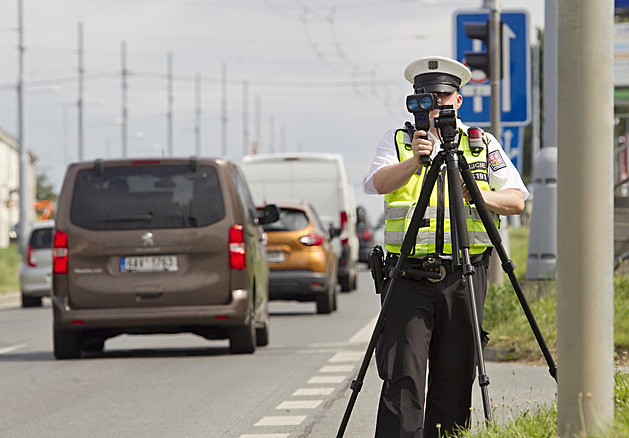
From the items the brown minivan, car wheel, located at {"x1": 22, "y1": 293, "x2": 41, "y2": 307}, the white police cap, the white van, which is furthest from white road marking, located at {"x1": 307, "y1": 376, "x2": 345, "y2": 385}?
the white van

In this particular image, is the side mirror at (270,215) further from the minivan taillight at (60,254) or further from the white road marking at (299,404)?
the white road marking at (299,404)

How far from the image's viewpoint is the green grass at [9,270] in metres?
31.3

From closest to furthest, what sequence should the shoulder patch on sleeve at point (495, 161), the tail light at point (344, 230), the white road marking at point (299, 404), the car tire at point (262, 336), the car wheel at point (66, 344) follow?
the shoulder patch on sleeve at point (495, 161), the white road marking at point (299, 404), the car wheel at point (66, 344), the car tire at point (262, 336), the tail light at point (344, 230)

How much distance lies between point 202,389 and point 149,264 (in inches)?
104

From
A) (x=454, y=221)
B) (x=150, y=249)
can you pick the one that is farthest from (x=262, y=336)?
(x=454, y=221)

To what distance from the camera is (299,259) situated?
20.1m

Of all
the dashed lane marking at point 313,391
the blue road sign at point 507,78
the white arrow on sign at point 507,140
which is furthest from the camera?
the white arrow on sign at point 507,140

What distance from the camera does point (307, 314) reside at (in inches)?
827

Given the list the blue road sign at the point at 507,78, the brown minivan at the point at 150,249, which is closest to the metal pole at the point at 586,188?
the brown minivan at the point at 150,249

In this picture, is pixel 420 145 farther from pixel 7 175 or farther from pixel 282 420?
pixel 7 175

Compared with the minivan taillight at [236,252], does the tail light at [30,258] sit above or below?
below

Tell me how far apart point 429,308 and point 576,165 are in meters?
1.14

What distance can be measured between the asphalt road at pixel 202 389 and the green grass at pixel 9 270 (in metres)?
15.4

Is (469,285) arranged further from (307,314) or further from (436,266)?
(307,314)
